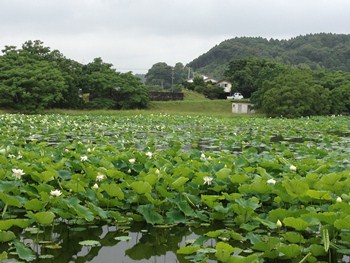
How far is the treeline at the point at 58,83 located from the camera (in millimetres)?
24969

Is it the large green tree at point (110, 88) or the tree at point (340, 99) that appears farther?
the tree at point (340, 99)

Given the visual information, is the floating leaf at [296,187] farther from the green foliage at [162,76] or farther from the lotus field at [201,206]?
the green foliage at [162,76]

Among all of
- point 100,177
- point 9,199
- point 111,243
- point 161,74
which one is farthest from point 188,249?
point 161,74

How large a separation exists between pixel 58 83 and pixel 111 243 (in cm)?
2358

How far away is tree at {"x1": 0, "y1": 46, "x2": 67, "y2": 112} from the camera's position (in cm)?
2464

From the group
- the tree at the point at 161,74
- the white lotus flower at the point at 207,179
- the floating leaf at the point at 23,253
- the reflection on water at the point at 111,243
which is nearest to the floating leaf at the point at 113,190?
the reflection on water at the point at 111,243

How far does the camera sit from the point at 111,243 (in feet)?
9.68

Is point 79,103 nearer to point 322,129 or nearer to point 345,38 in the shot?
point 322,129

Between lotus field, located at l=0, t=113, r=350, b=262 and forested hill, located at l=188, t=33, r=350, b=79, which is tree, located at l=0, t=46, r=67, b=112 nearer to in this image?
lotus field, located at l=0, t=113, r=350, b=262

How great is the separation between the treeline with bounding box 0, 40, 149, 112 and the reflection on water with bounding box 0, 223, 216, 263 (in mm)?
22624

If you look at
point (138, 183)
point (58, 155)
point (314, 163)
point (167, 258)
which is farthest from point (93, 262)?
point (314, 163)

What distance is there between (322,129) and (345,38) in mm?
74241

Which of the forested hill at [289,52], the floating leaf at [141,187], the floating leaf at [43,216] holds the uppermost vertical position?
the forested hill at [289,52]

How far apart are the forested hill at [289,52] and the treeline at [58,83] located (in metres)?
37.3
